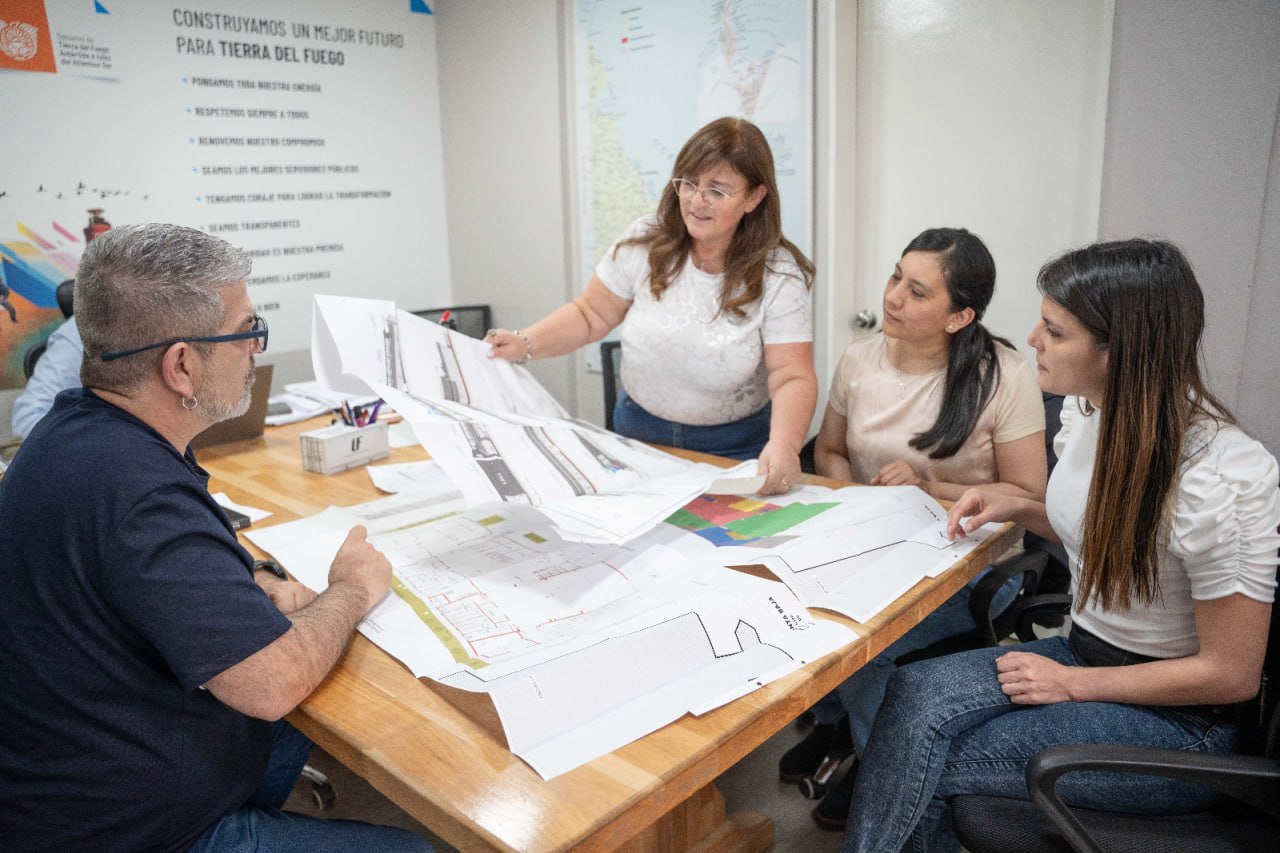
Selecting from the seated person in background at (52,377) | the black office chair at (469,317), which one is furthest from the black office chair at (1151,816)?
the black office chair at (469,317)

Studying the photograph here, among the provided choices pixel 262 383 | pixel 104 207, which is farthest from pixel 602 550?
pixel 104 207

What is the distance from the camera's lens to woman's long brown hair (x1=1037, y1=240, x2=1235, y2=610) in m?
1.21

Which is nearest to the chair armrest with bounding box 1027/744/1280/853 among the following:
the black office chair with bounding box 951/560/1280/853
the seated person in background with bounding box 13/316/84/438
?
the black office chair with bounding box 951/560/1280/853

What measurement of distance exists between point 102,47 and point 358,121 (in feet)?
3.27

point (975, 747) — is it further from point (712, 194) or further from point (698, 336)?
point (712, 194)

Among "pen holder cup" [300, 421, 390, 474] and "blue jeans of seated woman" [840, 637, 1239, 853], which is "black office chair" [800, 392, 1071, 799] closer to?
"blue jeans of seated woman" [840, 637, 1239, 853]

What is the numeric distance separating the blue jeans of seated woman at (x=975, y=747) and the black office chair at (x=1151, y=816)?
2 cm

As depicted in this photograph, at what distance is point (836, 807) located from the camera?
6.43ft

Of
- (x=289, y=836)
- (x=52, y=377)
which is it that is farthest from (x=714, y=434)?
(x=52, y=377)

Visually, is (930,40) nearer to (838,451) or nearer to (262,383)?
(838,451)

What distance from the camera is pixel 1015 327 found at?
2762 millimetres

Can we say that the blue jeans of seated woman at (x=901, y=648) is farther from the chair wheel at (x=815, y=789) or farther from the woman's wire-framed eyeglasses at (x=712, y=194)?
the woman's wire-framed eyeglasses at (x=712, y=194)

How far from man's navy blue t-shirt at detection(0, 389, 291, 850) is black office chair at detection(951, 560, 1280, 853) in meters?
0.96

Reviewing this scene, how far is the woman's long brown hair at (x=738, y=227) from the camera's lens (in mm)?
1898
